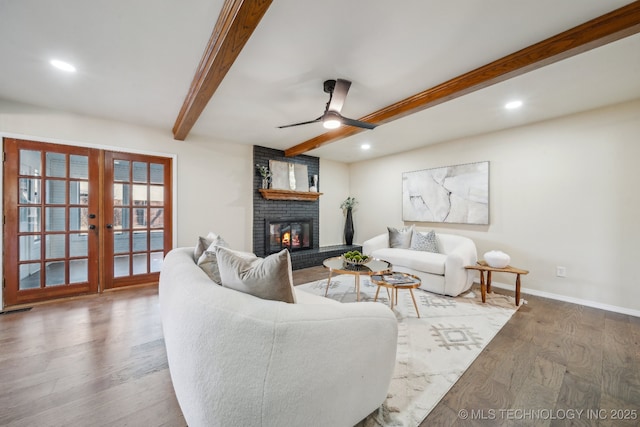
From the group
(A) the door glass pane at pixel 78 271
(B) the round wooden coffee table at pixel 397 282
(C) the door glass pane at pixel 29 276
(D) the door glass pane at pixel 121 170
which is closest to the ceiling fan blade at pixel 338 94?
(B) the round wooden coffee table at pixel 397 282

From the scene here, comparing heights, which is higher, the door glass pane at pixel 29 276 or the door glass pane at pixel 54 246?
the door glass pane at pixel 54 246

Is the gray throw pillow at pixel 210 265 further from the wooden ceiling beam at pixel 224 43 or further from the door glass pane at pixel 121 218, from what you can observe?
the door glass pane at pixel 121 218

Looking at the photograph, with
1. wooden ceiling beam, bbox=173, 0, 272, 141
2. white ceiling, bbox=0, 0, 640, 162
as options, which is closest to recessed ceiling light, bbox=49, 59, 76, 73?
white ceiling, bbox=0, 0, 640, 162

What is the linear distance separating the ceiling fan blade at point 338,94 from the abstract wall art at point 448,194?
2670 millimetres

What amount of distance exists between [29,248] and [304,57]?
3.92 meters

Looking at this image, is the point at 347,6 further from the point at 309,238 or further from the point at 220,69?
the point at 309,238

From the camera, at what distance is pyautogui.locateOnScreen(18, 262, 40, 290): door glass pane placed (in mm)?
2926


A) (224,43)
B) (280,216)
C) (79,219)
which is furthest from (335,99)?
(79,219)

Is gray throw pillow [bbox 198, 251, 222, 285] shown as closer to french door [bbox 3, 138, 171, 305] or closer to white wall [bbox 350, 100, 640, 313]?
french door [bbox 3, 138, 171, 305]

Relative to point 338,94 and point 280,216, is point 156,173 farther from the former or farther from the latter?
point 338,94

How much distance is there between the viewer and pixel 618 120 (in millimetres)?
2781

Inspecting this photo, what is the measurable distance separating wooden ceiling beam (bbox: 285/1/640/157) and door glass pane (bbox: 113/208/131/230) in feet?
12.8

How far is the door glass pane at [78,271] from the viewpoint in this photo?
10.4 feet

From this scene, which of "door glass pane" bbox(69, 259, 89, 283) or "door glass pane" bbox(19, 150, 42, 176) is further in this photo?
"door glass pane" bbox(69, 259, 89, 283)
